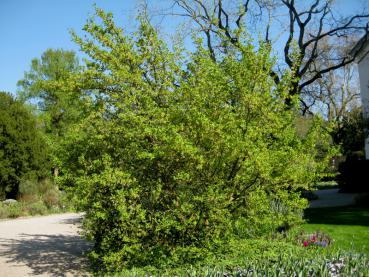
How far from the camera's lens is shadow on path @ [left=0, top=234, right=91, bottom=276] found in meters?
7.94

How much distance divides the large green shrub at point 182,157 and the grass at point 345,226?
1.82m

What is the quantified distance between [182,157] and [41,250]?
5.60 m

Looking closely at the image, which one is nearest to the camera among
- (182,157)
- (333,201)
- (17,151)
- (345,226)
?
(182,157)

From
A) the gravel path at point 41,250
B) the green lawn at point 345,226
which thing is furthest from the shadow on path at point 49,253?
the green lawn at point 345,226

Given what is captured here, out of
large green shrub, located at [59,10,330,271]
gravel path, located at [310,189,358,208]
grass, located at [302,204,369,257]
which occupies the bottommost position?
grass, located at [302,204,369,257]

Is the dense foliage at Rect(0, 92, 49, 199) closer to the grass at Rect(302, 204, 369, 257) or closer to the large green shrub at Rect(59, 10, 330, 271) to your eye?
the grass at Rect(302, 204, 369, 257)

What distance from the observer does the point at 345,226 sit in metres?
10.9

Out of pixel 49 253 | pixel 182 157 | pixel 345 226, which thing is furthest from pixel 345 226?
pixel 49 253

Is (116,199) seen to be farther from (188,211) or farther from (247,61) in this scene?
(247,61)

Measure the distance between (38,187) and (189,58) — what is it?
16359 mm

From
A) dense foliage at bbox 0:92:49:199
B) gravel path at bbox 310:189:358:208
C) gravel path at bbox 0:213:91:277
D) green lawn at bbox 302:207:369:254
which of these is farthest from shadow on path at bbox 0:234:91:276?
gravel path at bbox 310:189:358:208

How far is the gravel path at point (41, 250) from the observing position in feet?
25.6

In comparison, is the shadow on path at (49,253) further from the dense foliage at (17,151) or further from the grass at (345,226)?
the dense foliage at (17,151)

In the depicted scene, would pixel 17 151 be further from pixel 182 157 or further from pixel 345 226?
pixel 182 157
